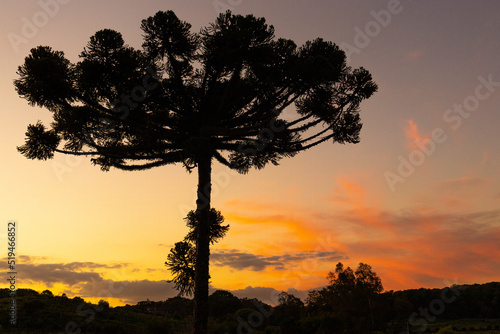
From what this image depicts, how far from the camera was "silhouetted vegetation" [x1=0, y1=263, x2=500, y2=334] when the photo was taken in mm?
28656

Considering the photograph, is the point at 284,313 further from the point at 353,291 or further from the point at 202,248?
the point at 202,248

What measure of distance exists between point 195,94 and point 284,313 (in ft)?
160

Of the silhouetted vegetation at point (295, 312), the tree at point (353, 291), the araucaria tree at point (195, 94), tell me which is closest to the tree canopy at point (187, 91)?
the araucaria tree at point (195, 94)

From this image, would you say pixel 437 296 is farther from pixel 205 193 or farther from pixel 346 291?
pixel 205 193

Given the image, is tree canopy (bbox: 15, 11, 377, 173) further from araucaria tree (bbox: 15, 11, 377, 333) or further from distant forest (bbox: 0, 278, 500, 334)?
distant forest (bbox: 0, 278, 500, 334)

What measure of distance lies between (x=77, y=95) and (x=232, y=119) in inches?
212

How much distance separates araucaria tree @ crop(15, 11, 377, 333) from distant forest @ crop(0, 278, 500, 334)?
817cm

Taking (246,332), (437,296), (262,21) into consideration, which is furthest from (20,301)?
(437,296)

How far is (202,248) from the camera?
14695mm

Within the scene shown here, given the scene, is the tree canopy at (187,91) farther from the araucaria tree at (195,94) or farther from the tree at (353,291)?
the tree at (353,291)

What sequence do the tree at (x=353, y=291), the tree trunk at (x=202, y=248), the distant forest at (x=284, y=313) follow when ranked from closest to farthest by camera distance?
the tree trunk at (x=202, y=248), the distant forest at (x=284, y=313), the tree at (x=353, y=291)

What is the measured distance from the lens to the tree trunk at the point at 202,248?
1401 centimetres

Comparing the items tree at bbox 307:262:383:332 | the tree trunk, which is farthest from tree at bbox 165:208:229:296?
tree at bbox 307:262:383:332

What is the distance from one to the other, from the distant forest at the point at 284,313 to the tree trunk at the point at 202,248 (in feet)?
16.2
